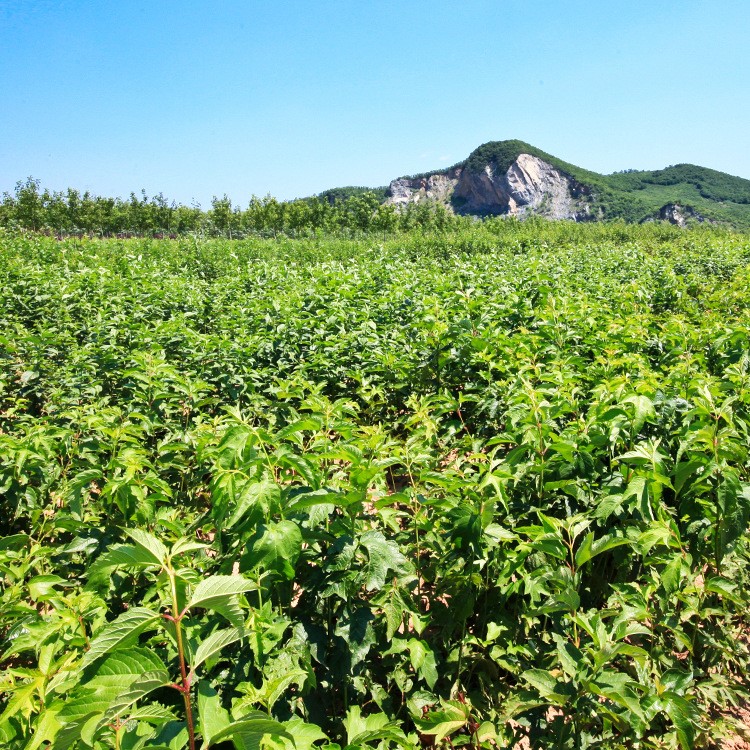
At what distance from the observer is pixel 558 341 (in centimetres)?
430

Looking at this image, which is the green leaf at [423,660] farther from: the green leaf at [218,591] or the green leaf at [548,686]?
the green leaf at [218,591]

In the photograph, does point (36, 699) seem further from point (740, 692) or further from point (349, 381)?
point (349, 381)

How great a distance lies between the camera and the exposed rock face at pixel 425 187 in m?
156

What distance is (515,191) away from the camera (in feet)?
432

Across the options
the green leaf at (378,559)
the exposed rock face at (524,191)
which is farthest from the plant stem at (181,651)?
the exposed rock face at (524,191)

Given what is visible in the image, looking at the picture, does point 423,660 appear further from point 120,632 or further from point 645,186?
point 645,186

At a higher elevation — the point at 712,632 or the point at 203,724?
the point at 203,724

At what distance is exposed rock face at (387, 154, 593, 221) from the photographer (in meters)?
116

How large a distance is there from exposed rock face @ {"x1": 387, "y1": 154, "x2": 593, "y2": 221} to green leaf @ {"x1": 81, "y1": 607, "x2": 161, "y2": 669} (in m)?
115

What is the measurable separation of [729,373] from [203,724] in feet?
10.9

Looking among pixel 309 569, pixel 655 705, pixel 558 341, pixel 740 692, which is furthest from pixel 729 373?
pixel 309 569

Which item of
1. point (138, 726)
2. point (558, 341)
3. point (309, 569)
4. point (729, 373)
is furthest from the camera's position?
point (558, 341)

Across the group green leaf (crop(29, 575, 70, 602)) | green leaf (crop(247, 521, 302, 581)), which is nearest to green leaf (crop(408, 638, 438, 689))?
green leaf (crop(247, 521, 302, 581))

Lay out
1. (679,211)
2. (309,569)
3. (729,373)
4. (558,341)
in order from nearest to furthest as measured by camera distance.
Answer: (309,569)
(729,373)
(558,341)
(679,211)
